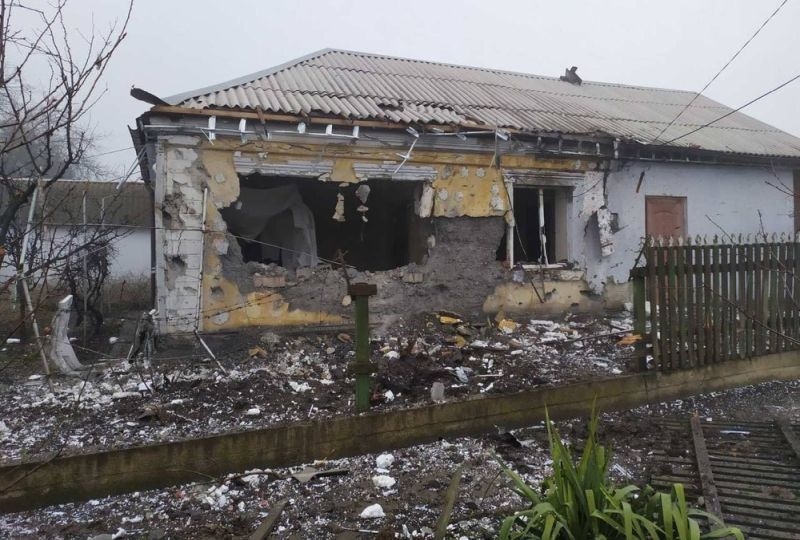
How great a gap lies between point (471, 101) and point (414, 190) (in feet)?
7.31

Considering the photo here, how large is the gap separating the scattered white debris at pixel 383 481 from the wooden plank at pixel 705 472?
2.12m

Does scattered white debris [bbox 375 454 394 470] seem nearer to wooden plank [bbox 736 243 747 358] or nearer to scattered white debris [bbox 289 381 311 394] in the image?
scattered white debris [bbox 289 381 311 394]

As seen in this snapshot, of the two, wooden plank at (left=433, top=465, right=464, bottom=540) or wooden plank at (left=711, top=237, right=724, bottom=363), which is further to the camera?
wooden plank at (left=711, top=237, right=724, bottom=363)

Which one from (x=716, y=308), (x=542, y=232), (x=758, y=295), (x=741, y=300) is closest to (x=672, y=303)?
(x=716, y=308)

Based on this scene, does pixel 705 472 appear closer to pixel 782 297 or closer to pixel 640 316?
pixel 640 316

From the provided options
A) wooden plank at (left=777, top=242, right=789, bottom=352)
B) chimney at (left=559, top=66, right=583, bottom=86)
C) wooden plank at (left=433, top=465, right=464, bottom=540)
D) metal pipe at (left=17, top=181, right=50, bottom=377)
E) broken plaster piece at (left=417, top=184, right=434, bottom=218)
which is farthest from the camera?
chimney at (left=559, top=66, right=583, bottom=86)

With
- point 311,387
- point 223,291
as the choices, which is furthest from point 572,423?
point 223,291

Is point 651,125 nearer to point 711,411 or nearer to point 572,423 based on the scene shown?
point 711,411

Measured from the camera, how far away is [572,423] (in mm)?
4934

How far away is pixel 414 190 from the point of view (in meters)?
8.20

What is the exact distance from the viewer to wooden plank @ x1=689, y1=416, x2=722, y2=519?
3323mm

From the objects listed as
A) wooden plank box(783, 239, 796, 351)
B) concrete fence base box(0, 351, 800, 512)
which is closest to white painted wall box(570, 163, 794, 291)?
wooden plank box(783, 239, 796, 351)

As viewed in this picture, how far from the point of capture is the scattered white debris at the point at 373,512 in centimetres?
339

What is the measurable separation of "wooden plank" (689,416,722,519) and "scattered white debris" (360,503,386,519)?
6.92 ft
